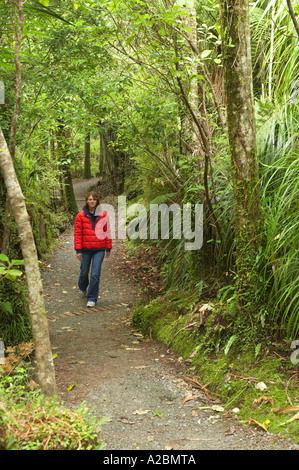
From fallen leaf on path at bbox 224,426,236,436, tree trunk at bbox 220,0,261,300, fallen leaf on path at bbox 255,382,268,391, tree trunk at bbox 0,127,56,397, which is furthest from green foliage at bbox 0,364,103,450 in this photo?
tree trunk at bbox 220,0,261,300

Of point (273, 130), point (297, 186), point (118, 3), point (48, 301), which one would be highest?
point (118, 3)

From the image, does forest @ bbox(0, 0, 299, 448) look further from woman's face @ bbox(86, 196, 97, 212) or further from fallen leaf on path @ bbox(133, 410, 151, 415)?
woman's face @ bbox(86, 196, 97, 212)

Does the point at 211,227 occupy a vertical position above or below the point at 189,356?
above

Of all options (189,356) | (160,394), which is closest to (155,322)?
(189,356)

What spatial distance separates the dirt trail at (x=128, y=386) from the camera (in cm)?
336

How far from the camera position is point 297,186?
4.03 meters

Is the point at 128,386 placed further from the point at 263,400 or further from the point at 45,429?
the point at 45,429

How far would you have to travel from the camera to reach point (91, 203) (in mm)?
7660

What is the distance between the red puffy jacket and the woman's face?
0.33ft

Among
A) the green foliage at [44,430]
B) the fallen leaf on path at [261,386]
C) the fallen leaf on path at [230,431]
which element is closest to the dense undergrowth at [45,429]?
the green foliage at [44,430]

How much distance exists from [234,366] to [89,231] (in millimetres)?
4215

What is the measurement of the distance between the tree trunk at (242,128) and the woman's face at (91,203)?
370 centimetres

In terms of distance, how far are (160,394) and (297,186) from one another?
240cm

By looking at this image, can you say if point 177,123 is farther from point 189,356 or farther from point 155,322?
point 189,356
